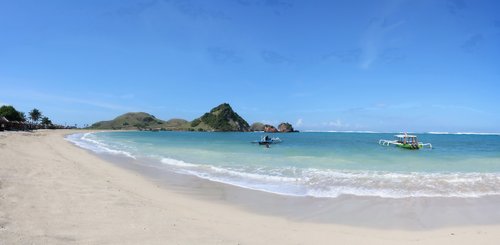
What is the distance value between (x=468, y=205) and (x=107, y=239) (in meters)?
10.9

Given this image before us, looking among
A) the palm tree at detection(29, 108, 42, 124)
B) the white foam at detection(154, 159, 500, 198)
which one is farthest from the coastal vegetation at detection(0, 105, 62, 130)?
the white foam at detection(154, 159, 500, 198)

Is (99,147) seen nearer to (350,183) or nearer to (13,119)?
(350,183)

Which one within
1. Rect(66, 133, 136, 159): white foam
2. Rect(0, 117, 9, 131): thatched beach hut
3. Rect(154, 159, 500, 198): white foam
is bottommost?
Rect(154, 159, 500, 198): white foam

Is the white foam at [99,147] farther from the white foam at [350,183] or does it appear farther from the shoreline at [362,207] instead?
the shoreline at [362,207]

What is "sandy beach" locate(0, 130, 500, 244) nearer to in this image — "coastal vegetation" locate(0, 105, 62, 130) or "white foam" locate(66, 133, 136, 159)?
"white foam" locate(66, 133, 136, 159)

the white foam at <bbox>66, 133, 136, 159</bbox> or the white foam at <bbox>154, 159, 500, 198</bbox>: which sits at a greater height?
the white foam at <bbox>66, 133, 136, 159</bbox>

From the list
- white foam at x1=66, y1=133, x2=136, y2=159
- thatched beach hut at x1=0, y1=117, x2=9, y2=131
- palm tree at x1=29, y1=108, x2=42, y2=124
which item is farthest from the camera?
palm tree at x1=29, y1=108, x2=42, y2=124

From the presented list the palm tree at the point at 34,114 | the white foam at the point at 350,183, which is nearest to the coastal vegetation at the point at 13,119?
the palm tree at the point at 34,114

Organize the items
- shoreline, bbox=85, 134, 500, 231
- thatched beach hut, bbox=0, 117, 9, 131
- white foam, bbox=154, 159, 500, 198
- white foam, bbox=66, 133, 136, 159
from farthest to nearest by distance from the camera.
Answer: thatched beach hut, bbox=0, 117, 9, 131, white foam, bbox=66, 133, 136, 159, white foam, bbox=154, 159, 500, 198, shoreline, bbox=85, 134, 500, 231

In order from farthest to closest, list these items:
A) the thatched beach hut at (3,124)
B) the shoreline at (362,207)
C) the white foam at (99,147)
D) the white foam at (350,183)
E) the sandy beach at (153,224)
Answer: the thatched beach hut at (3,124) < the white foam at (99,147) < the white foam at (350,183) < the shoreline at (362,207) < the sandy beach at (153,224)

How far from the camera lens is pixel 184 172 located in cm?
1755

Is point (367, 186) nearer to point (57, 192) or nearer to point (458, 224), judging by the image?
point (458, 224)

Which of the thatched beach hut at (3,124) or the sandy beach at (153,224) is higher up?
the thatched beach hut at (3,124)

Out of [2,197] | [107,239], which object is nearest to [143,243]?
[107,239]
